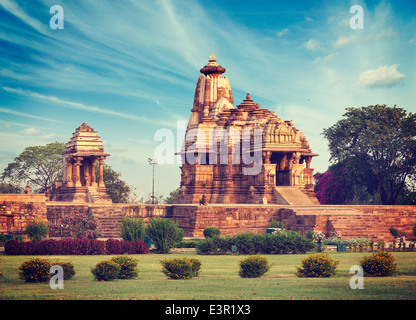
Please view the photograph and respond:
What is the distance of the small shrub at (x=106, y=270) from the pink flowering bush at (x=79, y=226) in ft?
52.0

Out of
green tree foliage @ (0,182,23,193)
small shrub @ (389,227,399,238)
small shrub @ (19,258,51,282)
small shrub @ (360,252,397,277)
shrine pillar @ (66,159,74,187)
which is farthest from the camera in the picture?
green tree foliage @ (0,182,23,193)

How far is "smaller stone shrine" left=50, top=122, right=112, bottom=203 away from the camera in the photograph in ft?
168

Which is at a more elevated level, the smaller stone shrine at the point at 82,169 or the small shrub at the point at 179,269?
the smaller stone shrine at the point at 82,169

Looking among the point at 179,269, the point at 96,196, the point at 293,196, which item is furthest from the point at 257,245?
the point at 96,196

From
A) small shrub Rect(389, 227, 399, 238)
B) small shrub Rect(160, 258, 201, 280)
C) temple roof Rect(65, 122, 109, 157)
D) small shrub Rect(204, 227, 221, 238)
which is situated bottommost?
small shrub Rect(160, 258, 201, 280)

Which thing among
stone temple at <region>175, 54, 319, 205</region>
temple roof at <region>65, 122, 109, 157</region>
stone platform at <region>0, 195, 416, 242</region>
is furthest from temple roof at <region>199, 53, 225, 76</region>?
stone platform at <region>0, 195, 416, 242</region>

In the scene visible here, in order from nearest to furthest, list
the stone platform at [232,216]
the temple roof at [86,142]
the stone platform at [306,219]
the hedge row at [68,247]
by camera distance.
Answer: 1. the hedge row at [68,247]
2. the stone platform at [306,219]
3. the stone platform at [232,216]
4. the temple roof at [86,142]

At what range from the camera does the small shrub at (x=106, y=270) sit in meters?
18.9

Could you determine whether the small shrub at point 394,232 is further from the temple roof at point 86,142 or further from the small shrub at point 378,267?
the temple roof at point 86,142

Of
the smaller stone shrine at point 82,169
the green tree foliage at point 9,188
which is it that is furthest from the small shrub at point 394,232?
the green tree foliage at point 9,188

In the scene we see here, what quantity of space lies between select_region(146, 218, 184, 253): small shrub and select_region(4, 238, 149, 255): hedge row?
1557mm

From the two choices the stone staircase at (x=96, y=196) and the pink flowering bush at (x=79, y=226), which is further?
the stone staircase at (x=96, y=196)

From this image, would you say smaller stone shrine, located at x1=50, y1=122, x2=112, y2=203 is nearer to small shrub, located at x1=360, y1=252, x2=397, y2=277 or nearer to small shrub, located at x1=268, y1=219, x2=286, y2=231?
small shrub, located at x1=268, y1=219, x2=286, y2=231
